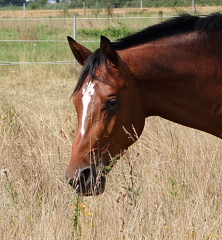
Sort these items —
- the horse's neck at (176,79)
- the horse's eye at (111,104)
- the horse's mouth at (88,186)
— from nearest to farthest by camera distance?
the horse's mouth at (88,186)
the horse's eye at (111,104)
the horse's neck at (176,79)

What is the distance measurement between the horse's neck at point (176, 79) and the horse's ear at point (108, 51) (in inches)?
6.0

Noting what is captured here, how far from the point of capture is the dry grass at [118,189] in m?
2.96

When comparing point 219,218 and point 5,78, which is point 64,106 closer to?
point 5,78

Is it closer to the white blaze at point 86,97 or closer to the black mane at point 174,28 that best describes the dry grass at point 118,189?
the white blaze at point 86,97

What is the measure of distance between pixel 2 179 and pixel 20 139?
1.22 meters

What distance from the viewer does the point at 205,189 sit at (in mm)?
3459

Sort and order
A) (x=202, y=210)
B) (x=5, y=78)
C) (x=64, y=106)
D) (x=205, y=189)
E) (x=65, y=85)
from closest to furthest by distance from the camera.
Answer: (x=202, y=210)
(x=205, y=189)
(x=64, y=106)
(x=65, y=85)
(x=5, y=78)

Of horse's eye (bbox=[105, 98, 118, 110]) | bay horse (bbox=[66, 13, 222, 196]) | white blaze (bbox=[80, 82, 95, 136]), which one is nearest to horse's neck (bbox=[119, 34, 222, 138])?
bay horse (bbox=[66, 13, 222, 196])

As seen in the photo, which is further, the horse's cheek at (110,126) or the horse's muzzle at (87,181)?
the horse's cheek at (110,126)

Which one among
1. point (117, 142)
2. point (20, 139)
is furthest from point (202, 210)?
point (20, 139)

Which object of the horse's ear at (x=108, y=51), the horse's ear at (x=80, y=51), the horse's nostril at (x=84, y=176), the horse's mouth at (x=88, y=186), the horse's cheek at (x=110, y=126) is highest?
the horse's ear at (x=108, y=51)

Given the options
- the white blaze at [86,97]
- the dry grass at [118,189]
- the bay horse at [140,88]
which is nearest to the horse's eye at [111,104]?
the bay horse at [140,88]

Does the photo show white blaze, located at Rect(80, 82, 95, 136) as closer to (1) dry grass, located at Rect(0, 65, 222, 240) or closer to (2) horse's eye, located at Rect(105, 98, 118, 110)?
(2) horse's eye, located at Rect(105, 98, 118, 110)

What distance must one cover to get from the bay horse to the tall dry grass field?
194 millimetres
